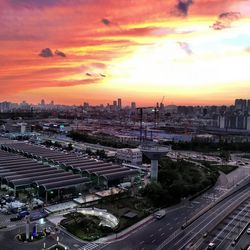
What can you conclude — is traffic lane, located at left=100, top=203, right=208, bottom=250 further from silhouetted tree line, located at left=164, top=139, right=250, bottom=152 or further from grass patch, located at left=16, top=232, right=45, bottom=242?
silhouetted tree line, located at left=164, top=139, right=250, bottom=152

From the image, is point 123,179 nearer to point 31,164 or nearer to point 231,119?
point 31,164

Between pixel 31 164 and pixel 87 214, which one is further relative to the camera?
pixel 31 164

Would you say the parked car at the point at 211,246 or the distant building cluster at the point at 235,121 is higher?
the distant building cluster at the point at 235,121

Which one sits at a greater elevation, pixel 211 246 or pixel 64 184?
pixel 64 184

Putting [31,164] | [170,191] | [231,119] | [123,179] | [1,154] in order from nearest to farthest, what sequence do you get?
[170,191] < [123,179] < [31,164] < [1,154] < [231,119]

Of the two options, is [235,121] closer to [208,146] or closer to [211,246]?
[208,146]

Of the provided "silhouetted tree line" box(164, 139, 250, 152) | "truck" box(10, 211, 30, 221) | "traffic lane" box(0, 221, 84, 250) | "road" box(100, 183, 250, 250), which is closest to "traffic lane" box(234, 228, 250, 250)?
"road" box(100, 183, 250, 250)

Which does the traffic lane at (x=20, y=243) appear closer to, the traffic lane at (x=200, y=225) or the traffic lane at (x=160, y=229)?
the traffic lane at (x=160, y=229)

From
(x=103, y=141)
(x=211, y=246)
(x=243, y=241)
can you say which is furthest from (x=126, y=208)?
(x=103, y=141)

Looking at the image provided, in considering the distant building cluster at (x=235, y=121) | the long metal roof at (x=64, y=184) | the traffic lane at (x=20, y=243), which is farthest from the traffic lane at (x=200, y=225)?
the distant building cluster at (x=235, y=121)

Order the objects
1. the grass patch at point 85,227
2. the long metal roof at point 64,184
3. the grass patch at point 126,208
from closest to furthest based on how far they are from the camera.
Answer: the grass patch at point 85,227
the grass patch at point 126,208
the long metal roof at point 64,184

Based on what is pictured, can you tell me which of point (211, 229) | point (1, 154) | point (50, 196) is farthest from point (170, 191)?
point (1, 154)
